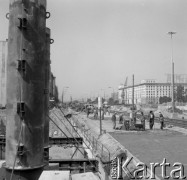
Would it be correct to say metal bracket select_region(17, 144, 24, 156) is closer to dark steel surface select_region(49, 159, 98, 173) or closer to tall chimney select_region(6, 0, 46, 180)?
tall chimney select_region(6, 0, 46, 180)

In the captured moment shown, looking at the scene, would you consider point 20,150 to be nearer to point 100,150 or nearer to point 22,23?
point 22,23

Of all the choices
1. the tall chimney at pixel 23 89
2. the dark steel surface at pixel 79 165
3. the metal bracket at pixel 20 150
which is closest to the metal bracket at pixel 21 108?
the tall chimney at pixel 23 89

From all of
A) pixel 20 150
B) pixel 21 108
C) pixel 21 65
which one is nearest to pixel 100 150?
pixel 20 150

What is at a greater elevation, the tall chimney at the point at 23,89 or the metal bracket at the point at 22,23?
the metal bracket at the point at 22,23

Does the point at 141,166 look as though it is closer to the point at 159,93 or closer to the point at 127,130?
the point at 127,130

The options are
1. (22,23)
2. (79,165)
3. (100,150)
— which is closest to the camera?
(22,23)

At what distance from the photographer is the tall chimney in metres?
4.52

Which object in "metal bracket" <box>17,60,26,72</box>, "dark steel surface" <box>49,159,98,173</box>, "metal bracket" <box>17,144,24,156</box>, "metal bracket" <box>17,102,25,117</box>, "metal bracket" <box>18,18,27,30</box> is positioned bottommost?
"dark steel surface" <box>49,159,98,173</box>

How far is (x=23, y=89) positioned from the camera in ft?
14.9

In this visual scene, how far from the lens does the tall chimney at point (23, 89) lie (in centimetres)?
452

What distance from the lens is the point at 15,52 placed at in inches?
180

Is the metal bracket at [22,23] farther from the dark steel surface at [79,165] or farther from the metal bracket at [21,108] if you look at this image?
the dark steel surface at [79,165]

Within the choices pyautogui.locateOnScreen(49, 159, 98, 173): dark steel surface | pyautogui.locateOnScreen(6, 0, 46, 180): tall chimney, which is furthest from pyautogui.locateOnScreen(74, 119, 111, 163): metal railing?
pyautogui.locateOnScreen(6, 0, 46, 180): tall chimney

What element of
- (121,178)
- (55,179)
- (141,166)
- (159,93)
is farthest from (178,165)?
(159,93)
